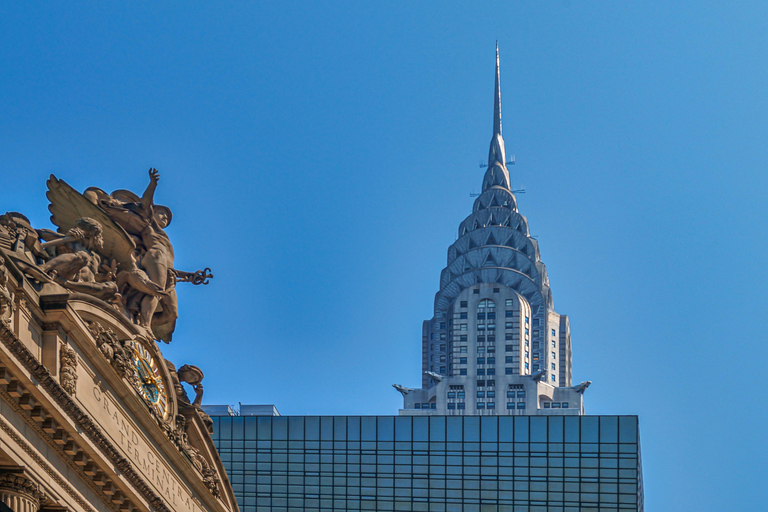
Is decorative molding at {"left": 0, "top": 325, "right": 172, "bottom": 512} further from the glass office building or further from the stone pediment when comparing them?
the glass office building

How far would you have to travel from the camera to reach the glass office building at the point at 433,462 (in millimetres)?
105688

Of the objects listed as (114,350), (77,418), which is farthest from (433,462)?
(77,418)

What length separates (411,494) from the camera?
107562 millimetres

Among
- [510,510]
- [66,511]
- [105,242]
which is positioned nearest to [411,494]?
[510,510]

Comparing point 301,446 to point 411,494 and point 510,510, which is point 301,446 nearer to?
point 411,494

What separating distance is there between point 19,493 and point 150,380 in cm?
1378

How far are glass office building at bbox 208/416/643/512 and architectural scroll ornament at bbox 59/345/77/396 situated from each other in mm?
68821

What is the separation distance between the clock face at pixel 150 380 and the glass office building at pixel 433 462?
189ft

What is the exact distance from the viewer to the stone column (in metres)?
37.0

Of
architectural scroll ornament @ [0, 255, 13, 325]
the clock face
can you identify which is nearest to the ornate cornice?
architectural scroll ornament @ [0, 255, 13, 325]

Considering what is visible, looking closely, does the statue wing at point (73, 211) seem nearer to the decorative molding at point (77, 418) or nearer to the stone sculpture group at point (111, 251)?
the stone sculpture group at point (111, 251)

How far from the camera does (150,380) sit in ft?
167

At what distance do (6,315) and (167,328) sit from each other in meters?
17.3

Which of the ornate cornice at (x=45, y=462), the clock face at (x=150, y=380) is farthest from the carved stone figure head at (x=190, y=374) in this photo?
the ornate cornice at (x=45, y=462)
